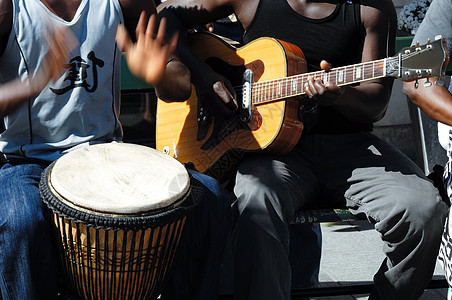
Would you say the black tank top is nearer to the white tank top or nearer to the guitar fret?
the guitar fret

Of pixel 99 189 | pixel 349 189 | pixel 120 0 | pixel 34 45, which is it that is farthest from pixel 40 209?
pixel 349 189

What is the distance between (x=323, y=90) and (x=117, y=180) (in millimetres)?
873

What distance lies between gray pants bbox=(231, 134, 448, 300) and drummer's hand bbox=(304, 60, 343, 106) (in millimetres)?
283

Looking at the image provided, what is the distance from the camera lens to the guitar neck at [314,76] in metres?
2.49

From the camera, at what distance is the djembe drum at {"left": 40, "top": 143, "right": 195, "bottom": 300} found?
6.51 feet

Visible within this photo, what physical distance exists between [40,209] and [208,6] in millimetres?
1240

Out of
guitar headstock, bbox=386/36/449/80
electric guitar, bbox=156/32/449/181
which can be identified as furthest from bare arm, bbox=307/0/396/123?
guitar headstock, bbox=386/36/449/80

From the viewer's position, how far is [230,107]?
2801 mm

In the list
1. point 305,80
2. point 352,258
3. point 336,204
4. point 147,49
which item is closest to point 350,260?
point 352,258

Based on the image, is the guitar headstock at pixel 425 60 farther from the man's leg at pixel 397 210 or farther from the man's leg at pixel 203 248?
the man's leg at pixel 203 248

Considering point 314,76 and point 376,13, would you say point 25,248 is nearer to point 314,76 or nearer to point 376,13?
point 314,76

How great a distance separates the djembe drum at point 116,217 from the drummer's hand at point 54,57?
0.92 feet

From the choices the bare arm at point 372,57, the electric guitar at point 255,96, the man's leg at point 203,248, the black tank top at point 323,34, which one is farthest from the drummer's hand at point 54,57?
the bare arm at point 372,57

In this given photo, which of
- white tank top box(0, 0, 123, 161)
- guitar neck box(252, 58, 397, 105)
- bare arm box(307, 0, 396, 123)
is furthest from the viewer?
bare arm box(307, 0, 396, 123)
